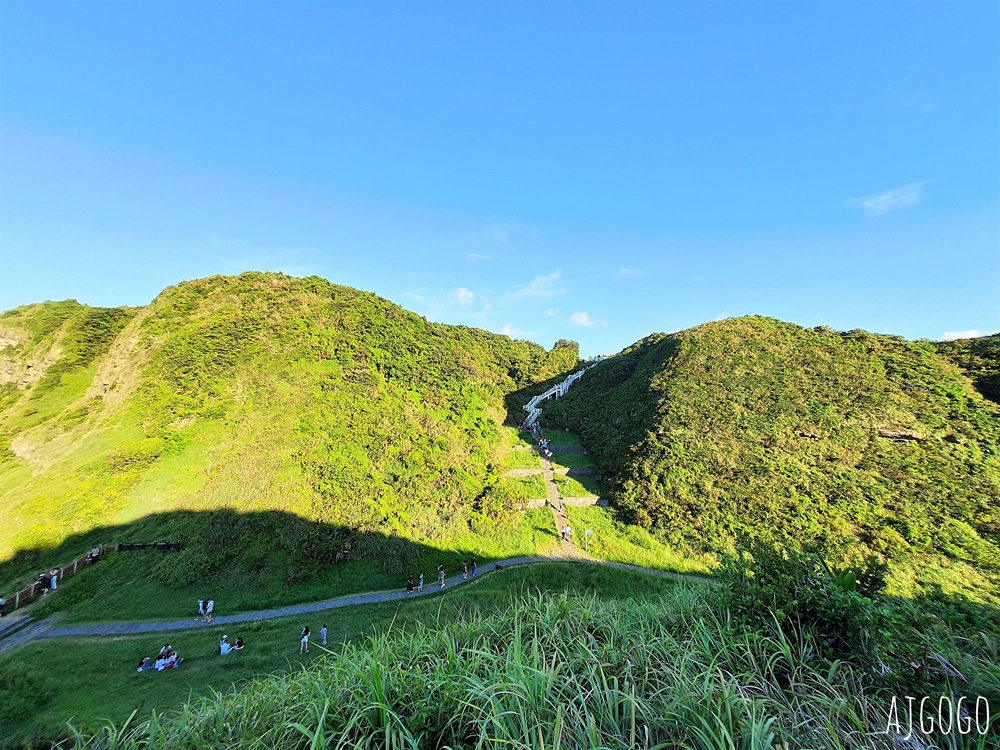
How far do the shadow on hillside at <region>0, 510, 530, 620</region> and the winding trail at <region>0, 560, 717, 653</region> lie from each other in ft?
1.25

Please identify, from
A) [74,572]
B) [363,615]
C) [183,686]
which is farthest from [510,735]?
[74,572]

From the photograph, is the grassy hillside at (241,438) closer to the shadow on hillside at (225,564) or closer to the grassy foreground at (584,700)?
the shadow on hillside at (225,564)

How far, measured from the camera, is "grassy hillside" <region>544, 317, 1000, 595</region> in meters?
15.5

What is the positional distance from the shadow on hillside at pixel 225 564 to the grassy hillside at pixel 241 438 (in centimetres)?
9

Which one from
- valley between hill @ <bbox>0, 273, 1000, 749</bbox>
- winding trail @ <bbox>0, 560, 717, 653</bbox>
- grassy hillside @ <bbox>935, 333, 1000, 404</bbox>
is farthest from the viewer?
grassy hillside @ <bbox>935, 333, 1000, 404</bbox>

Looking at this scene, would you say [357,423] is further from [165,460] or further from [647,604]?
[647,604]

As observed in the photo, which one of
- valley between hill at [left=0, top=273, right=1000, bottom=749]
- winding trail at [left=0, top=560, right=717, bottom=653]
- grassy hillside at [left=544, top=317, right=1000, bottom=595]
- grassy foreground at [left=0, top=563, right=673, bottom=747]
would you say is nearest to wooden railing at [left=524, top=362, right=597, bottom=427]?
valley between hill at [left=0, top=273, right=1000, bottom=749]

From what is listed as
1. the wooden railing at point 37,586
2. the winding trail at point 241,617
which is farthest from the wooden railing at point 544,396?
the wooden railing at point 37,586

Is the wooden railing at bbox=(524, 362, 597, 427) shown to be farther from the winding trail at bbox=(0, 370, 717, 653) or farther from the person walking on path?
the person walking on path

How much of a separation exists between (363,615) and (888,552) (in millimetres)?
21412

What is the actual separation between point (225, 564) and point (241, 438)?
24.6ft

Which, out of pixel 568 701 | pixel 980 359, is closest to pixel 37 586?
pixel 568 701

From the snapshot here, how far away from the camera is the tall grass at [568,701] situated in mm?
3033

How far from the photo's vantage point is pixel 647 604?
6.16 meters
